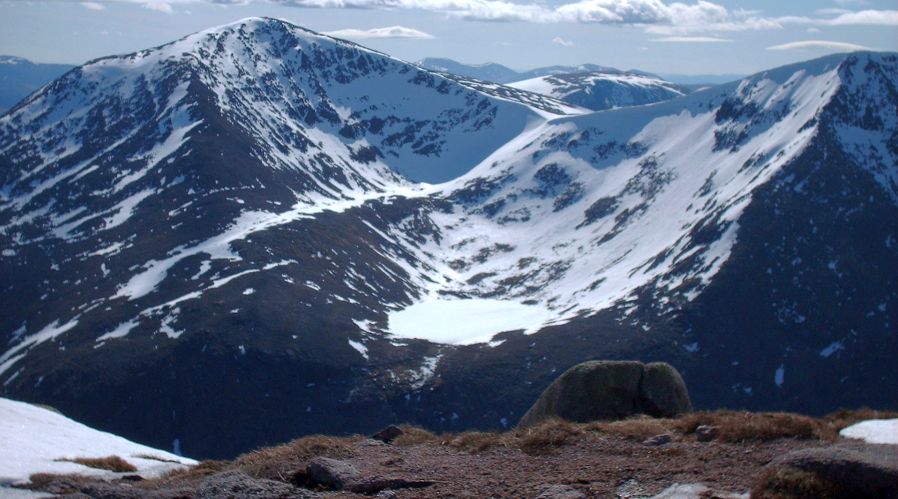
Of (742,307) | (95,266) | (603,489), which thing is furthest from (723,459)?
(95,266)

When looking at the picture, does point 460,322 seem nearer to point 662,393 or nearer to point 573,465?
point 662,393

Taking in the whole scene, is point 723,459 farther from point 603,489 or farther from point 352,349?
point 352,349

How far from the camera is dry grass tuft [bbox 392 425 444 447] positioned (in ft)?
70.3

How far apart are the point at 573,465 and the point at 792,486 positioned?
4.85 metres

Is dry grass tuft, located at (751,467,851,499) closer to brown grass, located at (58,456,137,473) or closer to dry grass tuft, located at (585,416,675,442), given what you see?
dry grass tuft, located at (585,416,675,442)

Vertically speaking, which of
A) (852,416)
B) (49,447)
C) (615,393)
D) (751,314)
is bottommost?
(751,314)

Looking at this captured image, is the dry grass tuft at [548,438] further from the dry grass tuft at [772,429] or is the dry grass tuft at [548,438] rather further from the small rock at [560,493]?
the dry grass tuft at [772,429]

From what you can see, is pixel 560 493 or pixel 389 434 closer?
pixel 560 493

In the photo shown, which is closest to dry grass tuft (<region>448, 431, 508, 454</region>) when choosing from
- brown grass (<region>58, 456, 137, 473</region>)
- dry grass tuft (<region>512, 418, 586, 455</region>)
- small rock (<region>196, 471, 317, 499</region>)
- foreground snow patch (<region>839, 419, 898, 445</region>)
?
dry grass tuft (<region>512, 418, 586, 455</region>)

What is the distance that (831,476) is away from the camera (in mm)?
14047

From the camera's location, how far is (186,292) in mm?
171250

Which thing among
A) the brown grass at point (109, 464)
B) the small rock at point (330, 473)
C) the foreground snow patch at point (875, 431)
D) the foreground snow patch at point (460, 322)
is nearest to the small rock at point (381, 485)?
the small rock at point (330, 473)

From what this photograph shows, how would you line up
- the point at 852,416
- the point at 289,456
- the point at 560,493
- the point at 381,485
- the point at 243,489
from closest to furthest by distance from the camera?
the point at 560,493 → the point at 243,489 → the point at 381,485 → the point at 289,456 → the point at 852,416

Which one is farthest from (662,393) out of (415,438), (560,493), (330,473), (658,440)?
(330,473)
